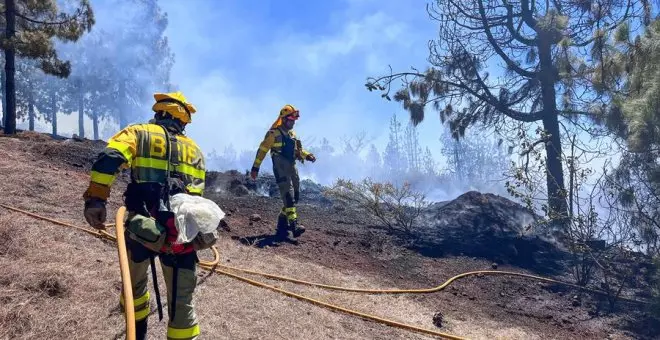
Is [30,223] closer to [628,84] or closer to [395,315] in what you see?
[395,315]

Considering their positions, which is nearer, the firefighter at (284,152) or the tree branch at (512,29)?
the firefighter at (284,152)

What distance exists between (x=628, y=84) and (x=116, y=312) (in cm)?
687

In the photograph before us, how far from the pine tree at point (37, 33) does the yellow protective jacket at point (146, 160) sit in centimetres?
923

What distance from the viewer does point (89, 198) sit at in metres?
2.67

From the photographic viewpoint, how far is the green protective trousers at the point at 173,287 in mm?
2738

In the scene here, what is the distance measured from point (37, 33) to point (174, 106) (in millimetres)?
9319

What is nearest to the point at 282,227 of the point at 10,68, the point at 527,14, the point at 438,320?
the point at 438,320

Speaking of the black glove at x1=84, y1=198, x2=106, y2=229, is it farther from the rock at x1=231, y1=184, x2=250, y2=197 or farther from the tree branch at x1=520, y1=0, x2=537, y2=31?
the tree branch at x1=520, y1=0, x2=537, y2=31

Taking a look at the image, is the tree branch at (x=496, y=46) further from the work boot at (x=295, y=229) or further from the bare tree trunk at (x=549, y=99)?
the work boot at (x=295, y=229)

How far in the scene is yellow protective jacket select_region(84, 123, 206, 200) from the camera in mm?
2641

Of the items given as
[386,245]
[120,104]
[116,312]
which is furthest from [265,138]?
[120,104]

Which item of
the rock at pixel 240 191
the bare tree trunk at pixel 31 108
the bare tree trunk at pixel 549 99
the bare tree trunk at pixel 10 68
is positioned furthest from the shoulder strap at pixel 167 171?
the bare tree trunk at pixel 31 108

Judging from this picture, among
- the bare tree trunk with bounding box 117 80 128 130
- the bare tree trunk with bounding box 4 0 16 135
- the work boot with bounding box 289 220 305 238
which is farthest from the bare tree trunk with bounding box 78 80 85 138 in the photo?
the work boot with bounding box 289 220 305 238

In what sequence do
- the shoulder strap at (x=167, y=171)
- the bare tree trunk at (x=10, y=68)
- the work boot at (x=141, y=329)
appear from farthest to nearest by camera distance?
1. the bare tree trunk at (x=10, y=68)
2. the work boot at (x=141, y=329)
3. the shoulder strap at (x=167, y=171)
